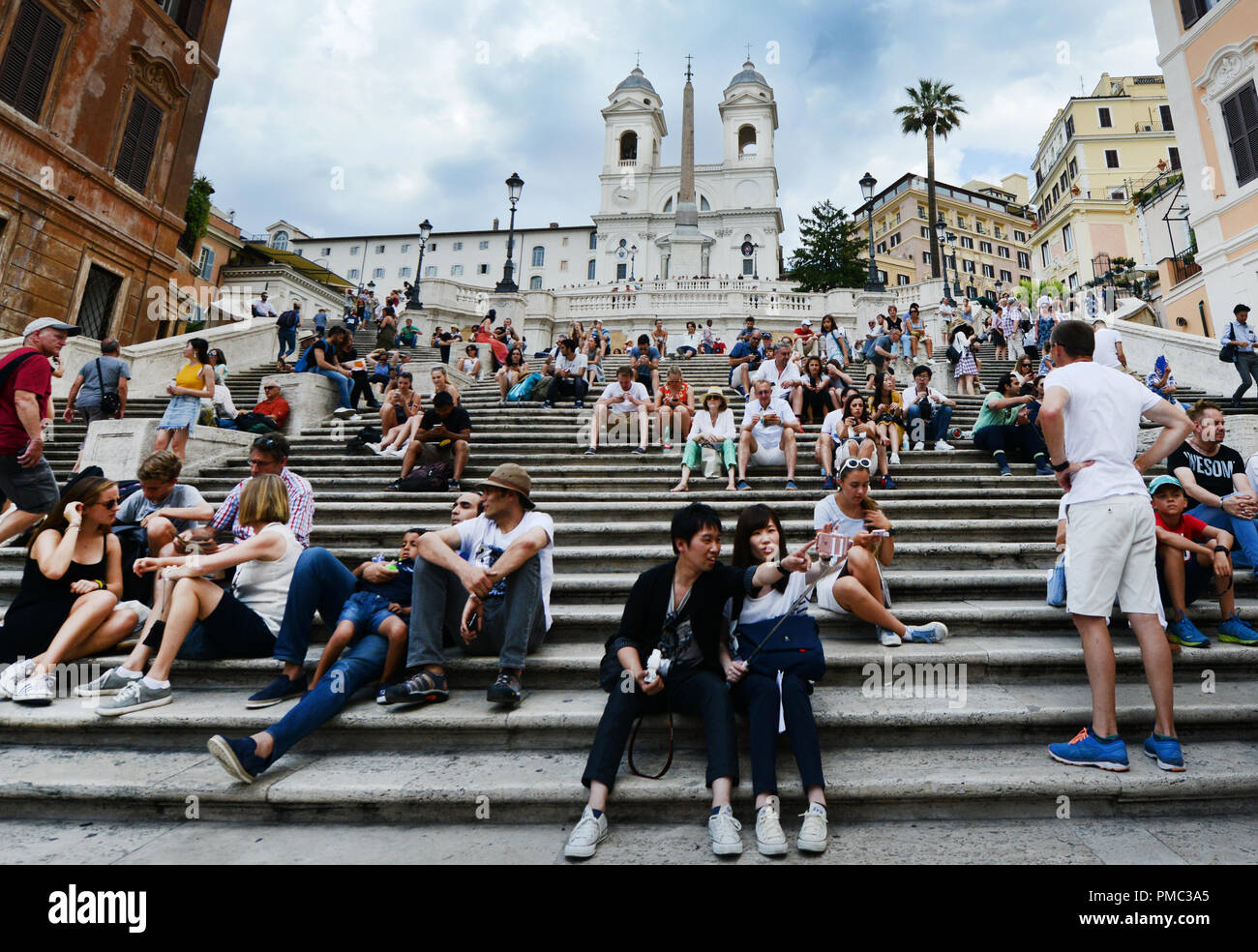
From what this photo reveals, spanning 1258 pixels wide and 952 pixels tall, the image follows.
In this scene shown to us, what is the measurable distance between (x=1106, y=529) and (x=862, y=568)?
133cm

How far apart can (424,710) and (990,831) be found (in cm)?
273

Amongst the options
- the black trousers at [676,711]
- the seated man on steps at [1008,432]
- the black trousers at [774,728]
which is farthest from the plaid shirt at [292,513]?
the seated man on steps at [1008,432]

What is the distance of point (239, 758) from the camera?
2811 mm

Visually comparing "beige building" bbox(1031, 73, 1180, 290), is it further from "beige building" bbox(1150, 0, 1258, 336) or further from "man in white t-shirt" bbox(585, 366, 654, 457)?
"man in white t-shirt" bbox(585, 366, 654, 457)

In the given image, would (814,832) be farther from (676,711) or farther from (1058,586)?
(1058,586)

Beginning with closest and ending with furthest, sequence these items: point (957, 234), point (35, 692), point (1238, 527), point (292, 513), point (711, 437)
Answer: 1. point (35, 692)
2. point (292, 513)
3. point (1238, 527)
4. point (711, 437)
5. point (957, 234)

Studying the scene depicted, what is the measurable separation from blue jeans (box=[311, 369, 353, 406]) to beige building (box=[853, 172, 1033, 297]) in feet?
197

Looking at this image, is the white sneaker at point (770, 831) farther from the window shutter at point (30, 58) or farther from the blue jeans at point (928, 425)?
the window shutter at point (30, 58)

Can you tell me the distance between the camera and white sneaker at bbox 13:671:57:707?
3545 mm

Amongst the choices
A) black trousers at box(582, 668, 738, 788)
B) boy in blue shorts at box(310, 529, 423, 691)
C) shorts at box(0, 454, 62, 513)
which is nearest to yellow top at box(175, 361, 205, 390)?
shorts at box(0, 454, 62, 513)

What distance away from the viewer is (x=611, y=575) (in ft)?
16.5

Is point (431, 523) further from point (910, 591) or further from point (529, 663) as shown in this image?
point (910, 591)

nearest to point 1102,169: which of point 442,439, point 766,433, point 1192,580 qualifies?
point 766,433
